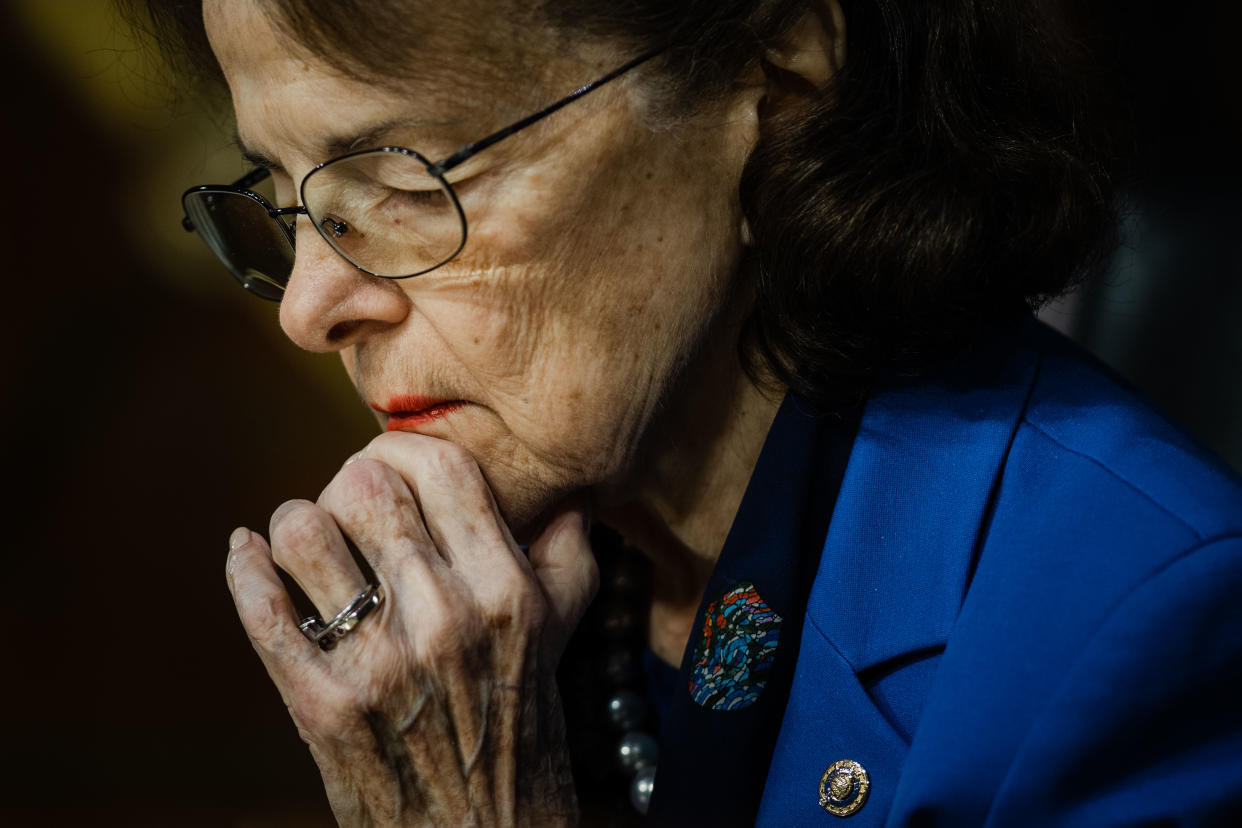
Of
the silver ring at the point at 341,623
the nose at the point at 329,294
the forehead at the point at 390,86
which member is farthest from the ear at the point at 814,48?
the silver ring at the point at 341,623

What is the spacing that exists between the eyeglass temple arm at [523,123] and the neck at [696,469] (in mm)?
362

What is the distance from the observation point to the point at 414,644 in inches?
40.1

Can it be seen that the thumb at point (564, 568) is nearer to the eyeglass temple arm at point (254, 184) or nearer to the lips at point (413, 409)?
the lips at point (413, 409)

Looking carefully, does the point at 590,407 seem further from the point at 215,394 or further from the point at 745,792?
the point at 215,394

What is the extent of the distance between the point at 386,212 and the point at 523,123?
7.3 inches

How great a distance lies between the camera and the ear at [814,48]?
39.7 inches

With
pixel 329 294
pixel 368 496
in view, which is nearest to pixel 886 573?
pixel 368 496

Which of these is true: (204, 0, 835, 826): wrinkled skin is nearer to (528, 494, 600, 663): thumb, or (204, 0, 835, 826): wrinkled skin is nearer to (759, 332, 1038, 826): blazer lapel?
(528, 494, 600, 663): thumb

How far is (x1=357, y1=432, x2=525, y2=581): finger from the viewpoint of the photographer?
108 centimetres

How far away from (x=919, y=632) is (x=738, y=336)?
0.43 meters

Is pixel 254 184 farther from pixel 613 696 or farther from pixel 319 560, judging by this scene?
pixel 613 696

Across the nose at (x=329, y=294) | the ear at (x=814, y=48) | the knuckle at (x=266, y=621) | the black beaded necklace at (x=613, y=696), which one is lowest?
the black beaded necklace at (x=613, y=696)

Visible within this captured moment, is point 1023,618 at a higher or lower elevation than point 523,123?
lower

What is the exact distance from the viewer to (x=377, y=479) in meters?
1.08
